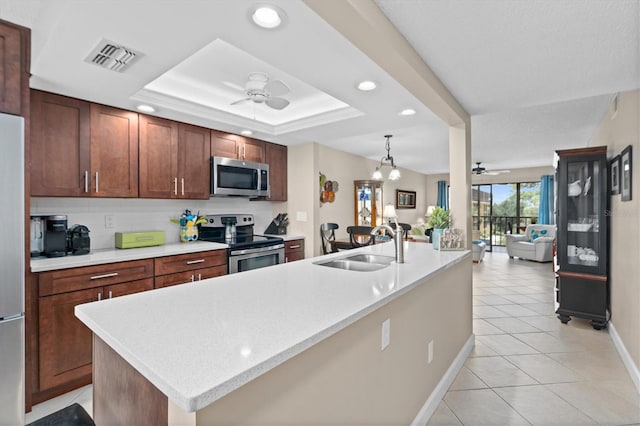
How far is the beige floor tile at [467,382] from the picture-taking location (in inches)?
91.2

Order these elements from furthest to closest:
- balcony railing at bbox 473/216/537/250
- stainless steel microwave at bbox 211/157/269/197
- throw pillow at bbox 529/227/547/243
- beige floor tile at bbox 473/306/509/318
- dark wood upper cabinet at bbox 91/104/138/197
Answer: balcony railing at bbox 473/216/537/250, throw pillow at bbox 529/227/547/243, beige floor tile at bbox 473/306/509/318, stainless steel microwave at bbox 211/157/269/197, dark wood upper cabinet at bbox 91/104/138/197

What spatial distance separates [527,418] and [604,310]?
6.88ft

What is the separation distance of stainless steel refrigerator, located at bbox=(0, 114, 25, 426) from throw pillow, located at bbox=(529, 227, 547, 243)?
8.88 m

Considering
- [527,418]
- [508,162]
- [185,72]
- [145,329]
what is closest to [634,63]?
[527,418]

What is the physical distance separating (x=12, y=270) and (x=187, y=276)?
1.29 m

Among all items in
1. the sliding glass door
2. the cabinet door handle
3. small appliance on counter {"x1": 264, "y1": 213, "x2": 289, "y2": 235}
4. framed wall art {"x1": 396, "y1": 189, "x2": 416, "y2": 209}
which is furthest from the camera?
the sliding glass door

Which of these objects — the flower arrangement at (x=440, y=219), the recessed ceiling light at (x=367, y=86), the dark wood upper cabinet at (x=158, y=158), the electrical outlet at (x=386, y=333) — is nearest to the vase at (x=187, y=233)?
the dark wood upper cabinet at (x=158, y=158)

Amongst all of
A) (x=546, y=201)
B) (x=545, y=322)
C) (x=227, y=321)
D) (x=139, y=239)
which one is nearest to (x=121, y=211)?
(x=139, y=239)

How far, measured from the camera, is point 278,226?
4551 millimetres

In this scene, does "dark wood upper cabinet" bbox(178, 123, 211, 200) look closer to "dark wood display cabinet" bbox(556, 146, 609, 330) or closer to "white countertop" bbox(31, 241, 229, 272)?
"white countertop" bbox(31, 241, 229, 272)

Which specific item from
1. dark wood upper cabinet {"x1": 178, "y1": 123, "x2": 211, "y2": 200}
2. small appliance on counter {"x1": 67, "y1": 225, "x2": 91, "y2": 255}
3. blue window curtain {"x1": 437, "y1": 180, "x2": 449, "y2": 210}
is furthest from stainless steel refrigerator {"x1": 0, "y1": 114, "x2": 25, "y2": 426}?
blue window curtain {"x1": 437, "y1": 180, "x2": 449, "y2": 210}

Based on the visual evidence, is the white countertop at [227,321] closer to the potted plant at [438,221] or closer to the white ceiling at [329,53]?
the potted plant at [438,221]

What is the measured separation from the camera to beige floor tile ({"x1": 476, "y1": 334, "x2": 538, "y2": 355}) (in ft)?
9.47

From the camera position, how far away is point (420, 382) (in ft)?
6.20
